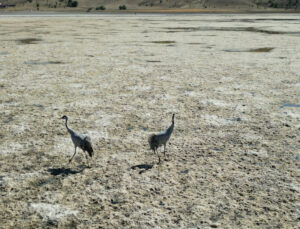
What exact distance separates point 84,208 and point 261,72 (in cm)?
822

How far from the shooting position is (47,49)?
15.1m

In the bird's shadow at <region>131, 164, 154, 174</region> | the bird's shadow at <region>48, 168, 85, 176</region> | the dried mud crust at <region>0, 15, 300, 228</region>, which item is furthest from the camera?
the bird's shadow at <region>131, 164, 154, 174</region>

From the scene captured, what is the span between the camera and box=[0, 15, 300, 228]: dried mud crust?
3467mm

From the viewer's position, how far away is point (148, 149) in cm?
495

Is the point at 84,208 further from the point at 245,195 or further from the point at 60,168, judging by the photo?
the point at 245,195

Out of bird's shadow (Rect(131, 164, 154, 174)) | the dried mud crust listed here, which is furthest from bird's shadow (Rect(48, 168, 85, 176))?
bird's shadow (Rect(131, 164, 154, 174))

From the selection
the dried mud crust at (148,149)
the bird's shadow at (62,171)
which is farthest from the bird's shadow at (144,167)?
the bird's shadow at (62,171)

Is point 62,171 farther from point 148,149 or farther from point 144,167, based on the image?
point 148,149

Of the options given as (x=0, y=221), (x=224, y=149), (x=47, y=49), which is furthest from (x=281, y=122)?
(x=47, y=49)

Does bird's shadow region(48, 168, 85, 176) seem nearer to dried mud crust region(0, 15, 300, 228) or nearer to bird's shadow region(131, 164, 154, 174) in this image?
dried mud crust region(0, 15, 300, 228)

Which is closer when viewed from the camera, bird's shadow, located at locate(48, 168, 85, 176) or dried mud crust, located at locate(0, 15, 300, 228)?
dried mud crust, located at locate(0, 15, 300, 228)

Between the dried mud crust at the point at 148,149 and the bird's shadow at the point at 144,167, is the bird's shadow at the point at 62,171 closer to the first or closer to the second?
the dried mud crust at the point at 148,149

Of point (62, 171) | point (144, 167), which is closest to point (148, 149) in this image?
point (144, 167)

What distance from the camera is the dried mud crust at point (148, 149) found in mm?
3467
